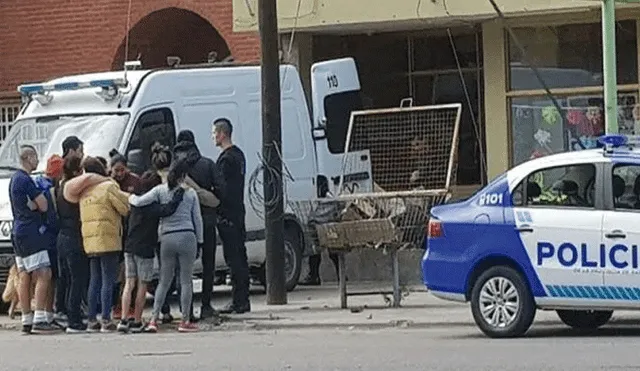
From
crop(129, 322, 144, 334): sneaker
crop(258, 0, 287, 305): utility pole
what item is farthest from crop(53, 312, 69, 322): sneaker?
crop(258, 0, 287, 305): utility pole

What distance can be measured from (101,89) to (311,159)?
3305 millimetres

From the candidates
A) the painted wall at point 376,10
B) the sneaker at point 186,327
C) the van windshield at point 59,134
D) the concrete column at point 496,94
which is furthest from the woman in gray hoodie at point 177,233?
the concrete column at point 496,94

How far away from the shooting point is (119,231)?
1692 cm

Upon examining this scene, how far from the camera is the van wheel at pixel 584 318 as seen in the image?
15648mm

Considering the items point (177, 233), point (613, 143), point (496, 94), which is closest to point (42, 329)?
point (177, 233)

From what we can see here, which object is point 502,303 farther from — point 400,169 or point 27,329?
point 400,169

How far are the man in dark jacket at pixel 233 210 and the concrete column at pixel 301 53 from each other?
17.8 feet

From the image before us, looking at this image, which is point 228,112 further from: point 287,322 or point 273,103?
point 287,322

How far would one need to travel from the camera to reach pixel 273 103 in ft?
60.5

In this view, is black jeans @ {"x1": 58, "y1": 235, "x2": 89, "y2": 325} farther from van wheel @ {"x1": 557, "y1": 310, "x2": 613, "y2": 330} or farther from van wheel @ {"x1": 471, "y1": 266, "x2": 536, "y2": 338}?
A: van wheel @ {"x1": 557, "y1": 310, "x2": 613, "y2": 330}

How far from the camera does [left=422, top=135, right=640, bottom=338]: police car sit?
14422mm

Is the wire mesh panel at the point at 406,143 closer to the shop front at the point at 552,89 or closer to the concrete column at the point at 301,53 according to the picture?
the shop front at the point at 552,89

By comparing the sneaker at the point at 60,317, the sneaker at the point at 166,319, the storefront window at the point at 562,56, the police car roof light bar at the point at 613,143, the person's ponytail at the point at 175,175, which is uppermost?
the storefront window at the point at 562,56

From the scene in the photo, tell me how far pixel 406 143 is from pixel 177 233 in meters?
6.62
